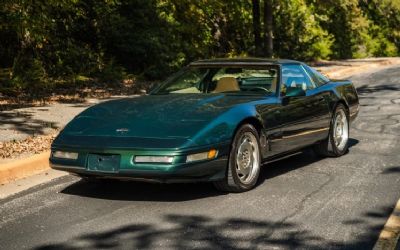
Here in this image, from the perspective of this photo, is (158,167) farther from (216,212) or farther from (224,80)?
(224,80)

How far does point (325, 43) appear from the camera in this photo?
96.0 ft

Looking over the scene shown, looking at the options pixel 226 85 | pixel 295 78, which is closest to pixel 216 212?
pixel 226 85

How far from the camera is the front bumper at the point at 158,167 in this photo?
216 inches

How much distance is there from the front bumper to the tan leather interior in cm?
130

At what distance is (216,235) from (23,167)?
318 cm

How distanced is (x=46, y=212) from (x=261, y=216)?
6.05 feet

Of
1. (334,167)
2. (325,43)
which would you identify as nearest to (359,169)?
(334,167)

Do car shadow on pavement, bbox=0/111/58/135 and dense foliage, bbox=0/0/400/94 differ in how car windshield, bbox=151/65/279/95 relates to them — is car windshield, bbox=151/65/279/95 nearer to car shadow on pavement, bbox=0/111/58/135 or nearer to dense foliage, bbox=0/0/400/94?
car shadow on pavement, bbox=0/111/58/135

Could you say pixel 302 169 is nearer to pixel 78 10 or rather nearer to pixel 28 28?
pixel 28 28

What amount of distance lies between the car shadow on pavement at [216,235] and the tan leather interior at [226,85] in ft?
6.74

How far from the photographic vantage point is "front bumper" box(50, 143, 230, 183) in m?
5.48

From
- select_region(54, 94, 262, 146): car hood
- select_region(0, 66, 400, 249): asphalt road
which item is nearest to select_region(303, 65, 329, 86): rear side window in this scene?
select_region(0, 66, 400, 249): asphalt road

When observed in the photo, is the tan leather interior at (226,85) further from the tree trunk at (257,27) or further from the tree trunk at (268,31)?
the tree trunk at (257,27)

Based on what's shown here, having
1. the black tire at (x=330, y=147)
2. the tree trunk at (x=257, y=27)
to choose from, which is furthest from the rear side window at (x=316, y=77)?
the tree trunk at (x=257, y=27)
